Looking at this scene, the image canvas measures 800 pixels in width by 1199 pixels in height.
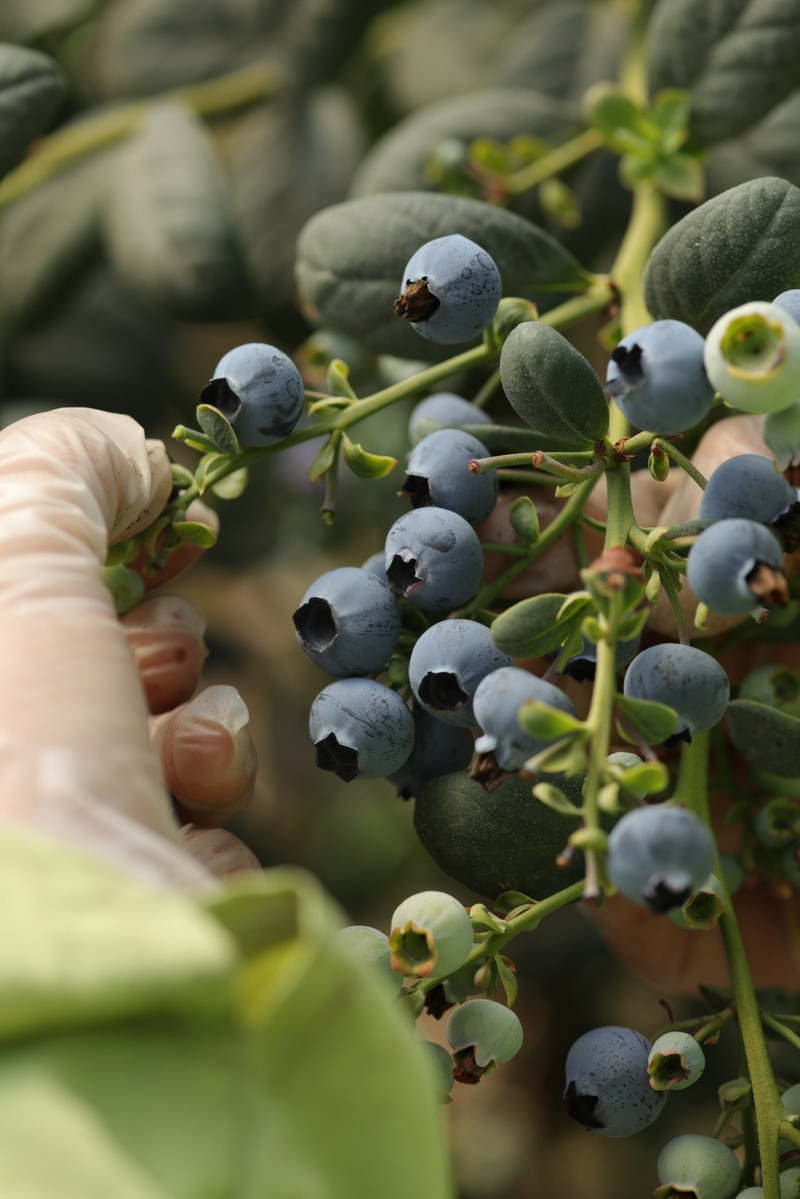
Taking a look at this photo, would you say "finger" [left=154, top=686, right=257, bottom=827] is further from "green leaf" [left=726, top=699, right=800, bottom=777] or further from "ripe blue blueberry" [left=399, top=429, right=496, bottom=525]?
"green leaf" [left=726, top=699, right=800, bottom=777]

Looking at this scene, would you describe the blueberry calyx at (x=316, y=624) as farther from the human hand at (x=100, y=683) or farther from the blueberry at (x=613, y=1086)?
the blueberry at (x=613, y=1086)

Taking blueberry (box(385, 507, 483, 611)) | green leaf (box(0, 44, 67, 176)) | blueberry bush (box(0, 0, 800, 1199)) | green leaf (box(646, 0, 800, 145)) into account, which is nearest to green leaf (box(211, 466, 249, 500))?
blueberry bush (box(0, 0, 800, 1199))

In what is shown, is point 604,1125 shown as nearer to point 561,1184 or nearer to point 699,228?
point 699,228

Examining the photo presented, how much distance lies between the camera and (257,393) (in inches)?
24.4

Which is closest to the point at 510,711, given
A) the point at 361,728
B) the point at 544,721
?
the point at 544,721

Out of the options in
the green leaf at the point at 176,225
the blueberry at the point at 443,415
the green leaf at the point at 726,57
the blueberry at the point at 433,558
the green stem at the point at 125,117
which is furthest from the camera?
the green stem at the point at 125,117

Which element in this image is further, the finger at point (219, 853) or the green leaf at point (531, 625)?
the finger at point (219, 853)

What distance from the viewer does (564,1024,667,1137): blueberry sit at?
→ 1.96 ft

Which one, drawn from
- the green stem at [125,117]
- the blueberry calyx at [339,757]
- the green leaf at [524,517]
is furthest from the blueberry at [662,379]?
the green stem at [125,117]

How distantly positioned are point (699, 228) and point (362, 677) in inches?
11.6

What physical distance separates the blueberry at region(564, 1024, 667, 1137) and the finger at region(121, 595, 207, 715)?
1.05 ft

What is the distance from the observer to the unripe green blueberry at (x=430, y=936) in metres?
0.53

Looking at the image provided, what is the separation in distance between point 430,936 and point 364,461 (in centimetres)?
26

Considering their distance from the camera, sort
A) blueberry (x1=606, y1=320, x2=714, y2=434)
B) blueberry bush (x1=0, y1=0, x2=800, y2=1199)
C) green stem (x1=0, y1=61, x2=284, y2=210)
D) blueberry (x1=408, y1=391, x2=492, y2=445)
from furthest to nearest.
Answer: green stem (x1=0, y1=61, x2=284, y2=210)
blueberry (x1=408, y1=391, x2=492, y2=445)
blueberry (x1=606, y1=320, x2=714, y2=434)
blueberry bush (x1=0, y1=0, x2=800, y2=1199)
